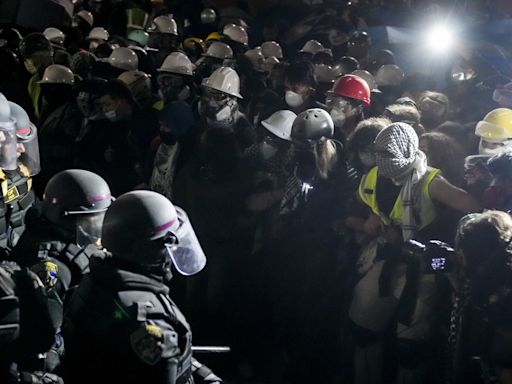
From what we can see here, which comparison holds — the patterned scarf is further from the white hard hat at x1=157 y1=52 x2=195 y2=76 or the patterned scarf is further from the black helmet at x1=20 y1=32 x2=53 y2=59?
the black helmet at x1=20 y1=32 x2=53 y2=59

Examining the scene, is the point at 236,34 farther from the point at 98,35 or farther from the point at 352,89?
the point at 352,89

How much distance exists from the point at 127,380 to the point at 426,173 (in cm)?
290

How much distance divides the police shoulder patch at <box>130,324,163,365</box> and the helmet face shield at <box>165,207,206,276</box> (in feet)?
1.67

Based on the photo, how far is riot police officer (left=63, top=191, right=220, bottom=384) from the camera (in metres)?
3.21

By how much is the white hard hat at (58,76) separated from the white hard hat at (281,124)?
8.54ft

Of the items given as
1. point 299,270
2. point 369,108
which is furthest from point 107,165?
point 369,108

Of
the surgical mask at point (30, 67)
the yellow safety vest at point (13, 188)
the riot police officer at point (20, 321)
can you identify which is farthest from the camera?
the surgical mask at point (30, 67)

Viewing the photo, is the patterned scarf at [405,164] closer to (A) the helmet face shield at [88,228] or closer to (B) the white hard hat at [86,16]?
(A) the helmet face shield at [88,228]


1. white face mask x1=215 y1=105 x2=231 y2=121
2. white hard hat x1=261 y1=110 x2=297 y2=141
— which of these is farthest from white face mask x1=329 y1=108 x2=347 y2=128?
white face mask x1=215 y1=105 x2=231 y2=121

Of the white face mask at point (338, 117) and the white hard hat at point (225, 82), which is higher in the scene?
the white hard hat at point (225, 82)

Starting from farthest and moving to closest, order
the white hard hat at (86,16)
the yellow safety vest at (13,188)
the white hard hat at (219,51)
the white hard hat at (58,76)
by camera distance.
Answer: the white hard hat at (86,16)
the white hard hat at (219,51)
the white hard hat at (58,76)
the yellow safety vest at (13,188)

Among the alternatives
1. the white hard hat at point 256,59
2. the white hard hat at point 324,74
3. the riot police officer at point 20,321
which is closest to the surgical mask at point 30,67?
the white hard hat at point 256,59

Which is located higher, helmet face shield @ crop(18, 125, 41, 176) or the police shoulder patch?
helmet face shield @ crop(18, 125, 41, 176)

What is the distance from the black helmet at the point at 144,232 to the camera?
3.46 meters
